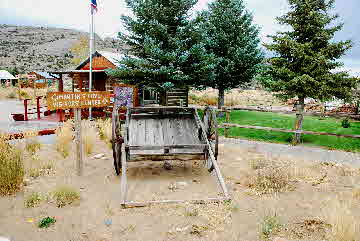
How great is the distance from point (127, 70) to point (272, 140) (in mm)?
7459

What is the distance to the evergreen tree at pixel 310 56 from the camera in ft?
32.0

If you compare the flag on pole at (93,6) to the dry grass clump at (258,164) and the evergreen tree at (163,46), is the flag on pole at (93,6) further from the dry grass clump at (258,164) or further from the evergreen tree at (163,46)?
the dry grass clump at (258,164)

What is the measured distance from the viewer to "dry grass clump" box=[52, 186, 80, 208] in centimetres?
488

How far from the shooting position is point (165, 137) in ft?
21.9

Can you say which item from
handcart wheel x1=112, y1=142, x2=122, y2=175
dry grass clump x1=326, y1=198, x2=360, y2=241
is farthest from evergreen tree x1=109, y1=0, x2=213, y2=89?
dry grass clump x1=326, y1=198, x2=360, y2=241

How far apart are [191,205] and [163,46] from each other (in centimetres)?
1108


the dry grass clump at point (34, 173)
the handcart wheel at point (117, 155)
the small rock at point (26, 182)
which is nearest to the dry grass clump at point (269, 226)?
the handcart wheel at point (117, 155)

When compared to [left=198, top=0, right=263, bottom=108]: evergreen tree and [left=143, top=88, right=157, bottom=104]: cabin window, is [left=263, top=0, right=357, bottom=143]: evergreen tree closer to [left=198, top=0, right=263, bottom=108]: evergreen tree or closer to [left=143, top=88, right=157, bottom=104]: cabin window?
[left=198, top=0, right=263, bottom=108]: evergreen tree

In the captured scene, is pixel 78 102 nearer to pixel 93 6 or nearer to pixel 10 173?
pixel 10 173

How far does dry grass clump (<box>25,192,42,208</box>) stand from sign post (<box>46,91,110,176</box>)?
1.41m

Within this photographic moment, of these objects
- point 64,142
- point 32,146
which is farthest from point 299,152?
point 32,146

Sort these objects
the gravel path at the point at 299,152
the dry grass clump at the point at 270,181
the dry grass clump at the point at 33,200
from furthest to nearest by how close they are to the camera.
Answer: the gravel path at the point at 299,152
the dry grass clump at the point at 270,181
the dry grass clump at the point at 33,200

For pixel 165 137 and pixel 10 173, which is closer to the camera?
pixel 10 173

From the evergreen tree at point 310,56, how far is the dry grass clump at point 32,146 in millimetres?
7693
